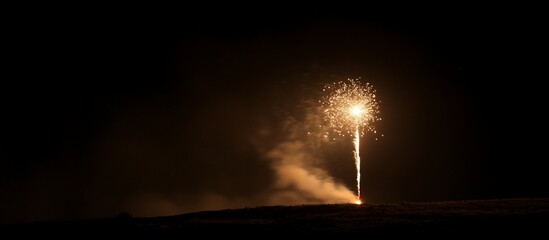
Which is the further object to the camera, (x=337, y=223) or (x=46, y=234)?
(x=46, y=234)

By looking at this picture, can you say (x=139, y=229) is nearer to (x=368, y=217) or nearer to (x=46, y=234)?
(x=46, y=234)

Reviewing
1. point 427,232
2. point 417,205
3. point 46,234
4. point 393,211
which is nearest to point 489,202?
point 417,205

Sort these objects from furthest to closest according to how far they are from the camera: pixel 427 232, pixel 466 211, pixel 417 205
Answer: pixel 417 205, pixel 466 211, pixel 427 232

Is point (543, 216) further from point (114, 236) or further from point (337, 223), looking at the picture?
point (114, 236)

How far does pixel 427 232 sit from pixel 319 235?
13.9 feet

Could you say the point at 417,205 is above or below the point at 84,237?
above

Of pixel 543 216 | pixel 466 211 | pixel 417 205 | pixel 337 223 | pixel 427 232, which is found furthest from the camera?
pixel 417 205

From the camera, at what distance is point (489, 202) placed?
30.8 metres

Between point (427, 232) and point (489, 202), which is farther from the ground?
point (489, 202)

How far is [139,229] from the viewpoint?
2702 centimetres

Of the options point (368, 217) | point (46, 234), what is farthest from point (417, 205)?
point (46, 234)

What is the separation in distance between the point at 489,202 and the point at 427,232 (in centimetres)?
998

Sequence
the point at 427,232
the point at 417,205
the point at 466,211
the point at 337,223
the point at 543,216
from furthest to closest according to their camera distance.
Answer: the point at 417,205
the point at 466,211
the point at 337,223
the point at 543,216
the point at 427,232

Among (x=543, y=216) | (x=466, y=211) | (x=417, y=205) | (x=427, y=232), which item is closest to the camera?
(x=427, y=232)
